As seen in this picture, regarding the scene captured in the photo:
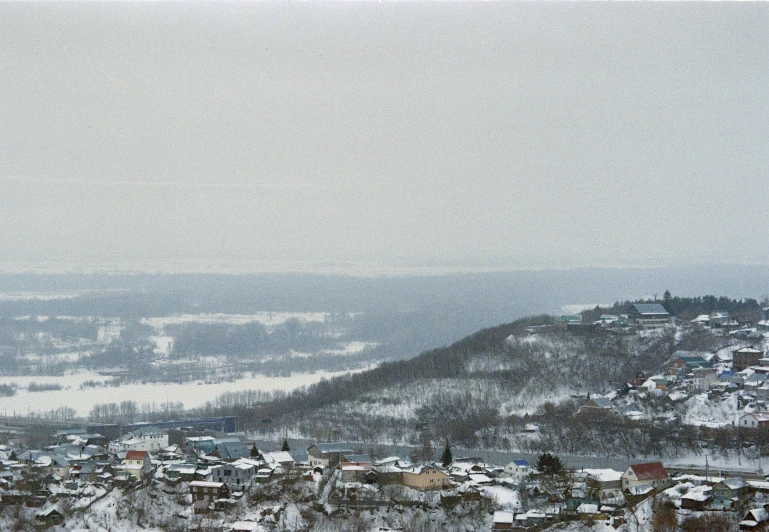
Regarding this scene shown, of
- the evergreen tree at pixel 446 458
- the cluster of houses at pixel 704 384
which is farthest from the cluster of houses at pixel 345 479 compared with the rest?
the cluster of houses at pixel 704 384

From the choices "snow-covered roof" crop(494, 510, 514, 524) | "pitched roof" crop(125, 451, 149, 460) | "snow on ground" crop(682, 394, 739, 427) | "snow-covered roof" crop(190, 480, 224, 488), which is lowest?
"snow-covered roof" crop(494, 510, 514, 524)

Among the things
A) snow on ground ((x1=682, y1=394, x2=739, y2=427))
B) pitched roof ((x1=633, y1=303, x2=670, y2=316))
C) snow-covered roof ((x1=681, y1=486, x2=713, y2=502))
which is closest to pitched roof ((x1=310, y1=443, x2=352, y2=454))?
snow-covered roof ((x1=681, y1=486, x2=713, y2=502))

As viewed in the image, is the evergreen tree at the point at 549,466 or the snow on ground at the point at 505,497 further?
the evergreen tree at the point at 549,466

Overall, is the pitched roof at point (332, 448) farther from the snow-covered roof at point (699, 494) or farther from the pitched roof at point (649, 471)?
the snow-covered roof at point (699, 494)

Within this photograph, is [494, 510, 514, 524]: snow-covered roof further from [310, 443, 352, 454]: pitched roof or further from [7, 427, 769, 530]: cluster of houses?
[310, 443, 352, 454]: pitched roof

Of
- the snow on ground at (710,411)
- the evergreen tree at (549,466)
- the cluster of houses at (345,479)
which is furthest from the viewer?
the snow on ground at (710,411)

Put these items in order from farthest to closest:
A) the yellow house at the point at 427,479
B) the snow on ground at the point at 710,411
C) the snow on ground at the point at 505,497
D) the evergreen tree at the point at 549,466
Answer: the snow on ground at the point at 710,411, the evergreen tree at the point at 549,466, the yellow house at the point at 427,479, the snow on ground at the point at 505,497

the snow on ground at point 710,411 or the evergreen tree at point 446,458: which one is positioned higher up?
the snow on ground at point 710,411
